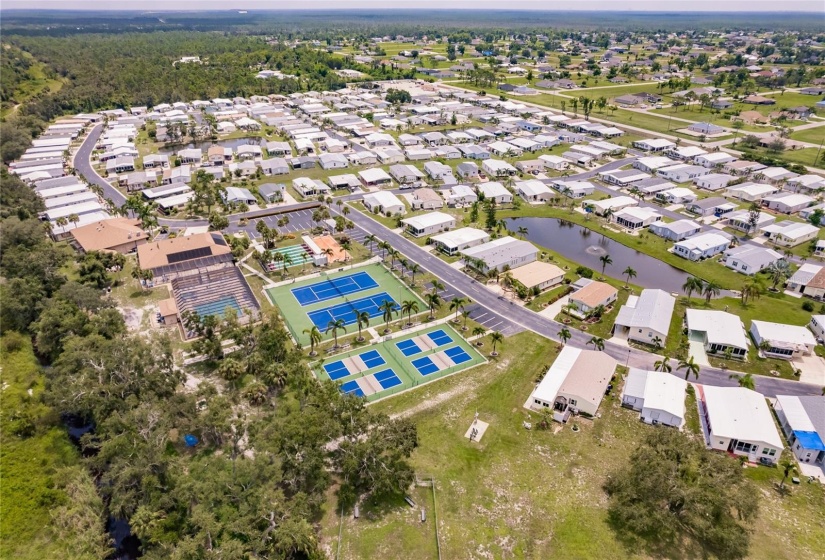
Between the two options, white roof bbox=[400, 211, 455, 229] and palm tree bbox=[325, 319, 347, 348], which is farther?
white roof bbox=[400, 211, 455, 229]

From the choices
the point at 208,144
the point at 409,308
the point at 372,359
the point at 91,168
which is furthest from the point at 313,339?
the point at 208,144

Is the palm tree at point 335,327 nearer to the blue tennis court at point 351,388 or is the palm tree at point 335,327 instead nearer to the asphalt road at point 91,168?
the blue tennis court at point 351,388

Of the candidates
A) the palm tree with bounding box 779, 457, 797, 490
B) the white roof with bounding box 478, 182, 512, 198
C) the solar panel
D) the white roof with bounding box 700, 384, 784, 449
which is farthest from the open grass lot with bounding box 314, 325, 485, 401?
the white roof with bounding box 478, 182, 512, 198

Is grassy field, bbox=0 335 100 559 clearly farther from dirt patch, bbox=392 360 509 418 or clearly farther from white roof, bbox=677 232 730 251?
white roof, bbox=677 232 730 251

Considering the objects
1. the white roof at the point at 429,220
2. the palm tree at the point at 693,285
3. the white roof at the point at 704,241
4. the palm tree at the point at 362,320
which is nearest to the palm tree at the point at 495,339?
the palm tree at the point at 362,320

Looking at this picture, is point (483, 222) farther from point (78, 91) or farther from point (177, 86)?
point (78, 91)

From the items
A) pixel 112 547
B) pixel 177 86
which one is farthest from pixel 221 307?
pixel 177 86
